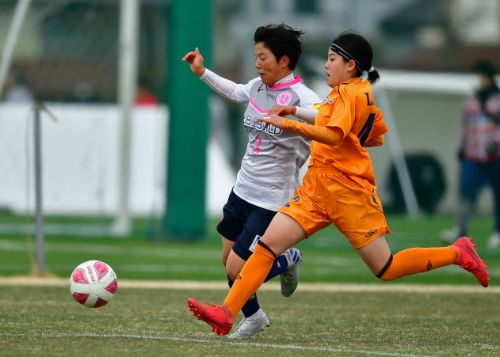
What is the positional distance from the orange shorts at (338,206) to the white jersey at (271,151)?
0.31m

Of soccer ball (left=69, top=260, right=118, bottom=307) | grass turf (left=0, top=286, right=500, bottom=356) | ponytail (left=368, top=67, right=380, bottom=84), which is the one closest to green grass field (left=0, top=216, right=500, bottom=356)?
grass turf (left=0, top=286, right=500, bottom=356)

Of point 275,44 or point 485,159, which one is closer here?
point 275,44

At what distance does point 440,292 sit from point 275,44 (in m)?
3.96

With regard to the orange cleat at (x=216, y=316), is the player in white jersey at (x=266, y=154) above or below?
above

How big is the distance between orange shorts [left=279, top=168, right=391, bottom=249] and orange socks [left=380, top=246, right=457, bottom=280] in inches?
11.0

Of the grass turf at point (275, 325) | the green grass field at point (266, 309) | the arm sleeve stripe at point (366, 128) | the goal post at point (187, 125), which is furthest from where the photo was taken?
the goal post at point (187, 125)

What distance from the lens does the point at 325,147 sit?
26.5ft

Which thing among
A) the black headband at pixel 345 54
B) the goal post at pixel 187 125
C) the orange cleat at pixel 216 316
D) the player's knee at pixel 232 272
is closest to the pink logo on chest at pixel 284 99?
the black headband at pixel 345 54

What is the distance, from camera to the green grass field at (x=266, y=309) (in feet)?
25.1

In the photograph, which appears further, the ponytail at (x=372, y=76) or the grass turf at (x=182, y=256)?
the grass turf at (x=182, y=256)

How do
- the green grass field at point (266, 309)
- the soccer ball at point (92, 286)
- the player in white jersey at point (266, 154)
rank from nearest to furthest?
the green grass field at point (266, 309)
the player in white jersey at point (266, 154)
the soccer ball at point (92, 286)

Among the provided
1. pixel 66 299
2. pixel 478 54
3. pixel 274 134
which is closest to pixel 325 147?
pixel 274 134

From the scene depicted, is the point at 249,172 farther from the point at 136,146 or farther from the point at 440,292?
the point at 136,146

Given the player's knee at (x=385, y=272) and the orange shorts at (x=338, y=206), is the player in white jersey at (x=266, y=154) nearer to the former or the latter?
the orange shorts at (x=338, y=206)
